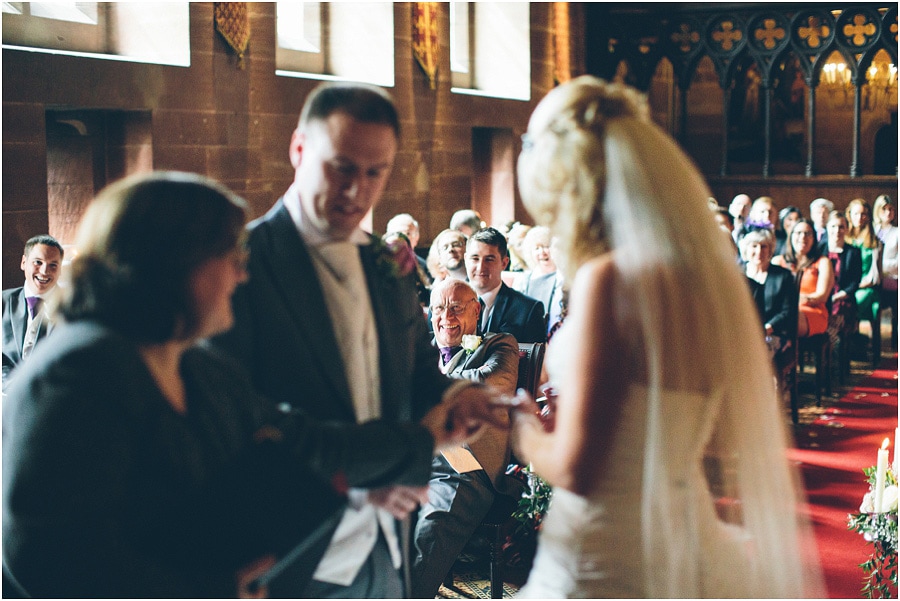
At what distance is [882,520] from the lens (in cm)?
362

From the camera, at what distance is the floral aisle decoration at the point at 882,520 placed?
137 inches

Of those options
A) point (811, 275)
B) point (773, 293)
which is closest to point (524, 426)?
point (773, 293)

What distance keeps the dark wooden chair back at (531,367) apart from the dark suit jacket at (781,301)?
3.08 m

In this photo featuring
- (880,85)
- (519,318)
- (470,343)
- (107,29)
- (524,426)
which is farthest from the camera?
(880,85)

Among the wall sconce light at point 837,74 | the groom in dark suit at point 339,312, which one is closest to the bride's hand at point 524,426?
the groom in dark suit at point 339,312

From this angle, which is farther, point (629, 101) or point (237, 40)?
point (237, 40)

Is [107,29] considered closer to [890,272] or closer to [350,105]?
[350,105]

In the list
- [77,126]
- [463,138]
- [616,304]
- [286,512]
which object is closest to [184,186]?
[286,512]

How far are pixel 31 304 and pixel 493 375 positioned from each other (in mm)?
2346

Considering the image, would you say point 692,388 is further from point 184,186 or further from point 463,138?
point 463,138

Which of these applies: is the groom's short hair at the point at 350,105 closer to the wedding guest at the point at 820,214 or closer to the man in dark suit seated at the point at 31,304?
the man in dark suit seated at the point at 31,304

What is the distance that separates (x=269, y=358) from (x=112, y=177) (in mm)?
6629

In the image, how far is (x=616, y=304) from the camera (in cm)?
179

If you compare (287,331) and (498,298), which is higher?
(287,331)
